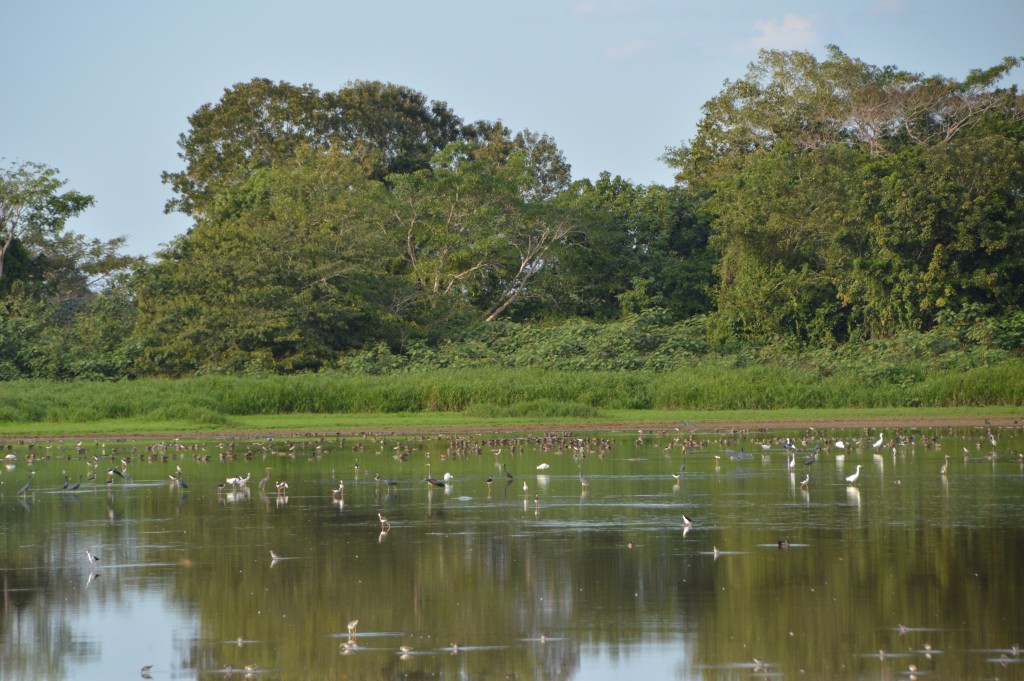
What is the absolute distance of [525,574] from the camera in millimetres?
12898

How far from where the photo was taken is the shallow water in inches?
385

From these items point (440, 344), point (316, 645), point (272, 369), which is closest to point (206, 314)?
point (272, 369)

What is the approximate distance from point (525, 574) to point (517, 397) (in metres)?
25.7

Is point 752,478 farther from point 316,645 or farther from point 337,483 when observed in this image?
point 316,645

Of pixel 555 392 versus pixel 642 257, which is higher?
pixel 642 257

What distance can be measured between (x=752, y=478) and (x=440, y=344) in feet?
93.5

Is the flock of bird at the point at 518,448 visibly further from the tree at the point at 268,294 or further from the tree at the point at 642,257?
the tree at the point at 642,257

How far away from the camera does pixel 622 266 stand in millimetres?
55656

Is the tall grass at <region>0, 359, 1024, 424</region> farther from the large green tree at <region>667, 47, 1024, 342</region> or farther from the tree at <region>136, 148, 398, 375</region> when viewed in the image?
the large green tree at <region>667, 47, 1024, 342</region>

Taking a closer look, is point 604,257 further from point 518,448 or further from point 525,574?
point 525,574

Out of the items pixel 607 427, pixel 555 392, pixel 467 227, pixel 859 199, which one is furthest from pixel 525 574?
pixel 467 227

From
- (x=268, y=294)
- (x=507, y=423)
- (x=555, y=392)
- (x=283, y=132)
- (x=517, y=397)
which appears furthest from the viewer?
(x=283, y=132)

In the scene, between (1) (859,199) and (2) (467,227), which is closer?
(1) (859,199)

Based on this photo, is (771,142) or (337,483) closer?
(337,483)
